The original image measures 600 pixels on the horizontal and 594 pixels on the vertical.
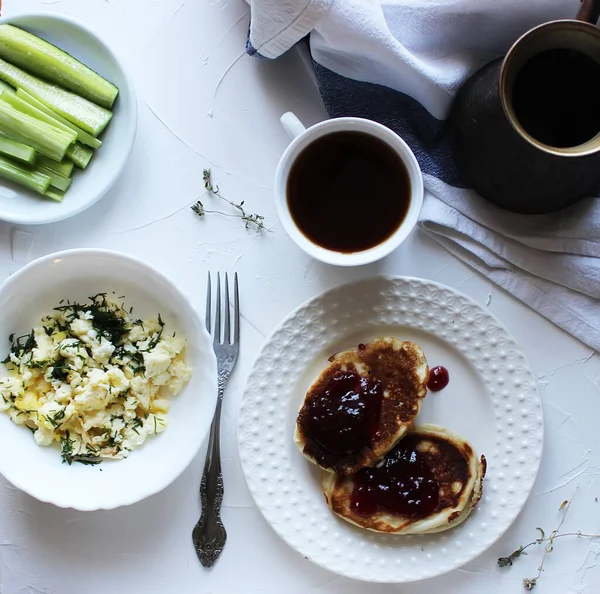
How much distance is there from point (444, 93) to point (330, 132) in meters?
0.28

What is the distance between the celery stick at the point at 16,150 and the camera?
163 cm

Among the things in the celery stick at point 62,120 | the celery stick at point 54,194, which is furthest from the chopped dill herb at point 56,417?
the celery stick at point 62,120

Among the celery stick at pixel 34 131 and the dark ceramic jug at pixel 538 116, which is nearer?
the dark ceramic jug at pixel 538 116

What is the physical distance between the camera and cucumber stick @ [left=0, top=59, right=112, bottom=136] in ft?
5.45

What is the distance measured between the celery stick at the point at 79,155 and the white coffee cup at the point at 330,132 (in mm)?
488

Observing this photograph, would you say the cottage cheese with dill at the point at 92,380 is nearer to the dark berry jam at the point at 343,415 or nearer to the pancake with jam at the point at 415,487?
the dark berry jam at the point at 343,415

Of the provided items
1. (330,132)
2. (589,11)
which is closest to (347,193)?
(330,132)

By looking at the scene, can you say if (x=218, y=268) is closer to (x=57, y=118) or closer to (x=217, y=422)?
(x=217, y=422)

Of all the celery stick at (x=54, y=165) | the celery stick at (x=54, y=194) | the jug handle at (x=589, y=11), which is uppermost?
the jug handle at (x=589, y=11)

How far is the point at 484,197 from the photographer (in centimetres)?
167

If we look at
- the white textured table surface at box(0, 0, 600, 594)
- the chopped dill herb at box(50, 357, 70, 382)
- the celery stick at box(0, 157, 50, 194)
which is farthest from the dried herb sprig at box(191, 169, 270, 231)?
the chopped dill herb at box(50, 357, 70, 382)

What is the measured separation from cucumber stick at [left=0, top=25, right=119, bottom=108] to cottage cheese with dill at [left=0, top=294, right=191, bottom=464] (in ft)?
1.67

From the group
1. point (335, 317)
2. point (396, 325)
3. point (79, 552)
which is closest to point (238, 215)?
point (335, 317)

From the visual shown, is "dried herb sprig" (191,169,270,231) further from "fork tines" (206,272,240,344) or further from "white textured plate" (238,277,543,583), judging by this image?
"white textured plate" (238,277,543,583)
